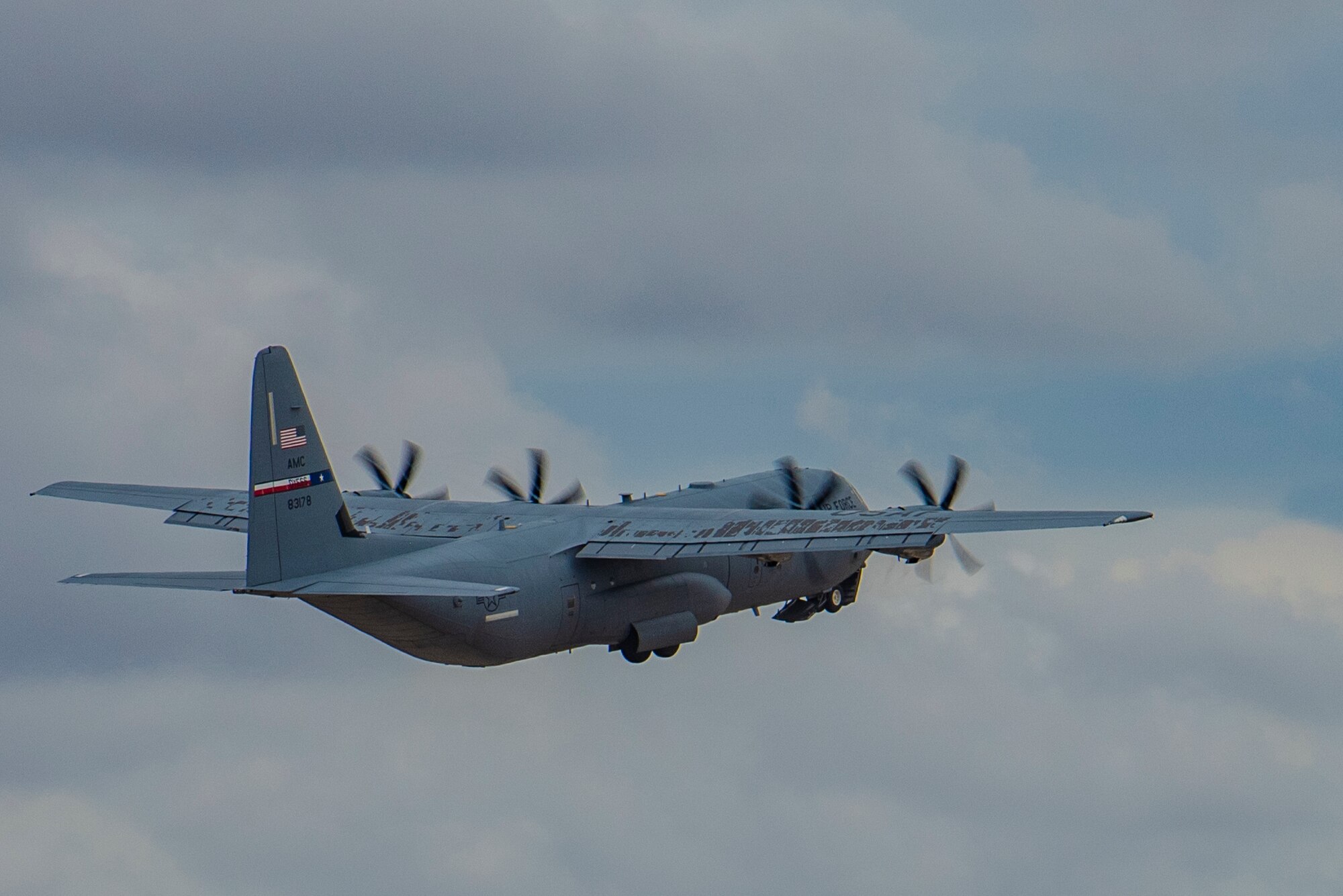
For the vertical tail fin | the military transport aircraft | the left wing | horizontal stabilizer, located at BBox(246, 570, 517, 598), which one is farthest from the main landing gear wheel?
the vertical tail fin

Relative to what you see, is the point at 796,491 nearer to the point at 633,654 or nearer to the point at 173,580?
the point at 633,654

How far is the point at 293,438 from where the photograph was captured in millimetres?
45469

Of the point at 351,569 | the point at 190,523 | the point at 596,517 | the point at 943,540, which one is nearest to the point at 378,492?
the point at 190,523

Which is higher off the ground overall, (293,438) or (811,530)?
(293,438)

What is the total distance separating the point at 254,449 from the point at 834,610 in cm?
2375

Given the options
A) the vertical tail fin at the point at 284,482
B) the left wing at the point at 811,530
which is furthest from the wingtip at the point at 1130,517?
the vertical tail fin at the point at 284,482

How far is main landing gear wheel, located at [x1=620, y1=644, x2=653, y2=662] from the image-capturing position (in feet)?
181

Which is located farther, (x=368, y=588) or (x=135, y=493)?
(x=135, y=493)

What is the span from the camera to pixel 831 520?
172 feet

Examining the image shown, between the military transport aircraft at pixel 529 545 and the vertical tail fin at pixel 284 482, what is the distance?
4 cm

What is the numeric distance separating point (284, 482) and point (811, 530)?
14.4m

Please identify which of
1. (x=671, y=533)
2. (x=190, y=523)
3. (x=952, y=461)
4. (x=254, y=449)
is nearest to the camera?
(x=254, y=449)

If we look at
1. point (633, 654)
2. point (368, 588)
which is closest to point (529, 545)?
point (633, 654)

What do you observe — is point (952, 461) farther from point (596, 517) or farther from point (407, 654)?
point (407, 654)
